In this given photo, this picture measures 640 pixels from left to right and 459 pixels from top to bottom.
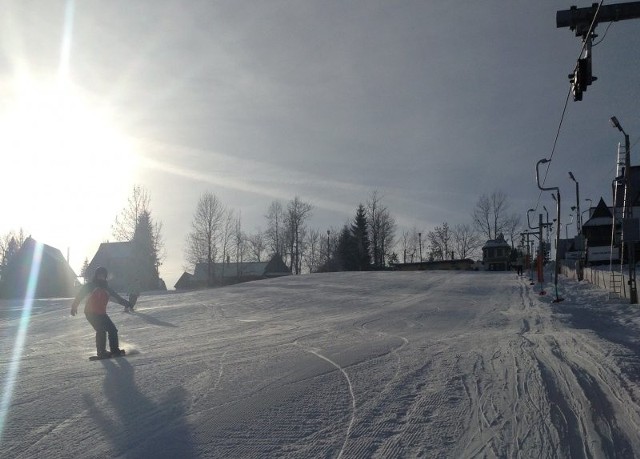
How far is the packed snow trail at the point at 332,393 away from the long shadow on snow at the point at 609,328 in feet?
0.31

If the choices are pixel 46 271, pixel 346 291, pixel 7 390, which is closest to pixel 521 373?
pixel 7 390

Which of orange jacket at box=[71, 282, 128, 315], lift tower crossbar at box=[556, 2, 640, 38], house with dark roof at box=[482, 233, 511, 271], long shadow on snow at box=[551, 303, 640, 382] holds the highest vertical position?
lift tower crossbar at box=[556, 2, 640, 38]

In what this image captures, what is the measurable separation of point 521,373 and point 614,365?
1817 mm

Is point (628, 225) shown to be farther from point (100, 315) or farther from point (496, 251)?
point (496, 251)

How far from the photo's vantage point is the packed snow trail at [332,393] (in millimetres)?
5117

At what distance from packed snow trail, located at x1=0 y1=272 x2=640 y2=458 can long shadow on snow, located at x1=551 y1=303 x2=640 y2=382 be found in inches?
3.7

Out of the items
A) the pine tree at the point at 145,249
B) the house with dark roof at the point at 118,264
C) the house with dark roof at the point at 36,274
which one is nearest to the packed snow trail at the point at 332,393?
the pine tree at the point at 145,249

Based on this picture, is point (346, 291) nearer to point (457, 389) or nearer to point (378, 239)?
point (457, 389)

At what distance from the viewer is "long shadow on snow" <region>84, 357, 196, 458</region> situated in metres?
4.91

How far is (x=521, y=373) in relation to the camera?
8234mm

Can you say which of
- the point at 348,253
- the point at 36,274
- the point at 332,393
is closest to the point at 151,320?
the point at 332,393

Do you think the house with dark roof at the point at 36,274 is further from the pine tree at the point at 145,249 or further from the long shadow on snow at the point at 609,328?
the long shadow on snow at the point at 609,328

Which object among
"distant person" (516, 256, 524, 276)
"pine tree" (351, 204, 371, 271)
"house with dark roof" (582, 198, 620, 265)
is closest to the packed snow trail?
"distant person" (516, 256, 524, 276)

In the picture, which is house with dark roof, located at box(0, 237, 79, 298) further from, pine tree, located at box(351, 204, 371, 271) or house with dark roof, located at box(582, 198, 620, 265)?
house with dark roof, located at box(582, 198, 620, 265)
